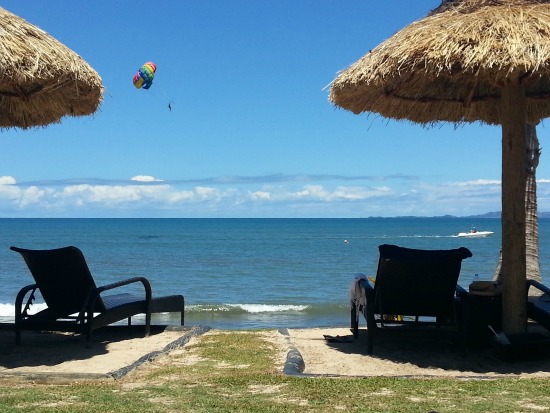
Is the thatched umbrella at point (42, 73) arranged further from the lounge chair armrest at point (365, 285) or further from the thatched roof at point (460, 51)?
the lounge chair armrest at point (365, 285)

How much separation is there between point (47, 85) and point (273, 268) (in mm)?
24984

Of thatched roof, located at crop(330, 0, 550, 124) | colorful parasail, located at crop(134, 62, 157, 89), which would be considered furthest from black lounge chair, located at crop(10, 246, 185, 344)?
colorful parasail, located at crop(134, 62, 157, 89)

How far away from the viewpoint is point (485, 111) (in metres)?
7.62

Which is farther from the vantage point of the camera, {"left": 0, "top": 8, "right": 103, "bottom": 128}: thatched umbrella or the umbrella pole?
the umbrella pole

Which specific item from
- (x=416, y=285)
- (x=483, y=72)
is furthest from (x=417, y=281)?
(x=483, y=72)

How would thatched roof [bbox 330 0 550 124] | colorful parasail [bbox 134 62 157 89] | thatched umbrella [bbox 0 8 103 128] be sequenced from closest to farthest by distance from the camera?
1. thatched roof [bbox 330 0 550 124]
2. thatched umbrella [bbox 0 8 103 128]
3. colorful parasail [bbox 134 62 157 89]

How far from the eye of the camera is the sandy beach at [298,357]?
17.0 ft

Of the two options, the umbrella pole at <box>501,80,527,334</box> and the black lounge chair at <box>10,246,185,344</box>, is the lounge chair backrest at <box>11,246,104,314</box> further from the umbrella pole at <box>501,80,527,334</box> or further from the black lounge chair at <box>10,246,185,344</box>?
the umbrella pole at <box>501,80,527,334</box>

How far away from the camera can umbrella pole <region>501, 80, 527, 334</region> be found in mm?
5695

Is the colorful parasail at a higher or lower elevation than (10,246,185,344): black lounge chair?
higher

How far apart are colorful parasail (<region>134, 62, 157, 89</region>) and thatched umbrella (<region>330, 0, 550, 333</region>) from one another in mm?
8292

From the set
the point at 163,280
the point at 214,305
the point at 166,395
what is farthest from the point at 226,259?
the point at 166,395

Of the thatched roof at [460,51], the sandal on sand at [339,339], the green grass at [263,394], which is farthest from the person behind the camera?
the sandal on sand at [339,339]

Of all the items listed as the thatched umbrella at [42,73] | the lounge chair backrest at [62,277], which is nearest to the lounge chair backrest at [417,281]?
the lounge chair backrest at [62,277]
